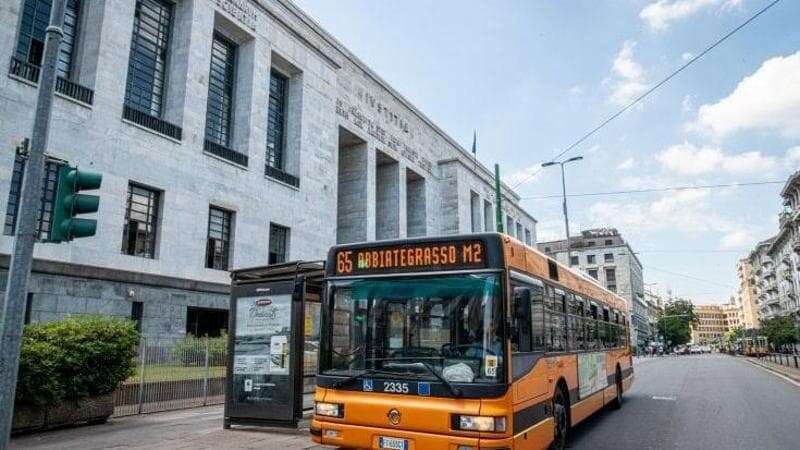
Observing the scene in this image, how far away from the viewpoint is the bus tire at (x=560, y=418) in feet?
24.3

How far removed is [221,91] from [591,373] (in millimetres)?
22012

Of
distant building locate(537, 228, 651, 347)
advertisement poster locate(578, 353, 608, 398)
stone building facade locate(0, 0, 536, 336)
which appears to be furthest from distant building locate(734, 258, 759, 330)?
advertisement poster locate(578, 353, 608, 398)

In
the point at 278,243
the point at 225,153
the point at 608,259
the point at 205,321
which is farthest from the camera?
the point at 608,259

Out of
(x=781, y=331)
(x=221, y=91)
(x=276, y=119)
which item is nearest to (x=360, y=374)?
(x=221, y=91)

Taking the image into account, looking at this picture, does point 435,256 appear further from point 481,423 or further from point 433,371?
point 481,423

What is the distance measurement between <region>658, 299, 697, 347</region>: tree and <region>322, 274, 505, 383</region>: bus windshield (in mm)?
108912

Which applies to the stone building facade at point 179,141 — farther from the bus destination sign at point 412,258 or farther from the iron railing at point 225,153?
the bus destination sign at point 412,258

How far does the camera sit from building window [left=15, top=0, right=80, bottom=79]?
17.7 meters

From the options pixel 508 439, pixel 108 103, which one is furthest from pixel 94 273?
pixel 508 439

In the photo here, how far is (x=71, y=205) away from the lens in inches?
228

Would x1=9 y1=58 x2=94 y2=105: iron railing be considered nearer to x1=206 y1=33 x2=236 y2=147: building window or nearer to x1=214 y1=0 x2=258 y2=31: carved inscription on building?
x1=206 y1=33 x2=236 y2=147: building window

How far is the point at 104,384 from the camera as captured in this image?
34.5 ft

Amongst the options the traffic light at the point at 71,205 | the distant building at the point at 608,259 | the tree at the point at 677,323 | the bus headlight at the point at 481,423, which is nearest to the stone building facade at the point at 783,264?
the tree at the point at 677,323

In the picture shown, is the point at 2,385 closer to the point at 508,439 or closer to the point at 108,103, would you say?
the point at 508,439
